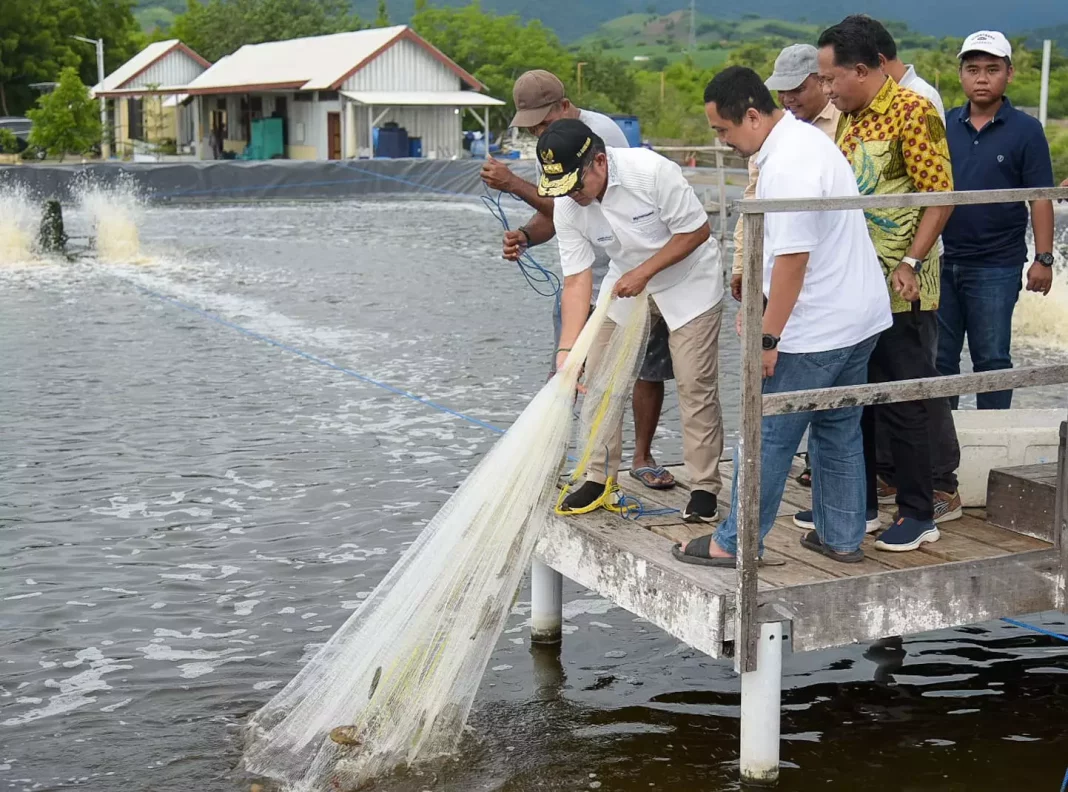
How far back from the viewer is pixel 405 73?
5188 centimetres

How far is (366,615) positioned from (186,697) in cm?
110

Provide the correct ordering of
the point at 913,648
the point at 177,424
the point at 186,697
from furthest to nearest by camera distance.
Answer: the point at 177,424 < the point at 913,648 < the point at 186,697

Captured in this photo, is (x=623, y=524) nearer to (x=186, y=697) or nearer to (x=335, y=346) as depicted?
(x=186, y=697)

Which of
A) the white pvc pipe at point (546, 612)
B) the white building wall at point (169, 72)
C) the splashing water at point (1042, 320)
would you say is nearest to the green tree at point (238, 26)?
the white building wall at point (169, 72)

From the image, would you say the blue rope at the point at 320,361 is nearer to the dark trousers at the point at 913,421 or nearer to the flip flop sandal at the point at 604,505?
the flip flop sandal at the point at 604,505

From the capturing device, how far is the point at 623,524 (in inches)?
203

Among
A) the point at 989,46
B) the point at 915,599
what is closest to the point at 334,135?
the point at 989,46

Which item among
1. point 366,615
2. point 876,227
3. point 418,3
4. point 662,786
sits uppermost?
point 418,3

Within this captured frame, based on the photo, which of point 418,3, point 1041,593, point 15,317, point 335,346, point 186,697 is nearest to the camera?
point 1041,593

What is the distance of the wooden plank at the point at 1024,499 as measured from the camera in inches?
192

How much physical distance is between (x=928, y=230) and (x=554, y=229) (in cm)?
149

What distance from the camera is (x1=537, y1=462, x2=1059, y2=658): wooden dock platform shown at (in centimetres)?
443

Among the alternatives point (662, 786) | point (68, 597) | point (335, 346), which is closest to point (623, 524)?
point (662, 786)

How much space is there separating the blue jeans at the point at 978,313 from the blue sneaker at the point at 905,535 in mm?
1395
